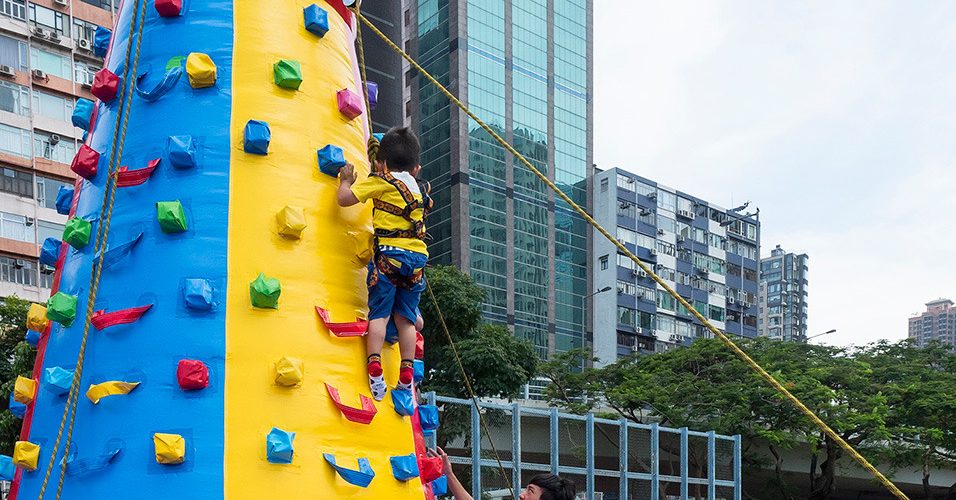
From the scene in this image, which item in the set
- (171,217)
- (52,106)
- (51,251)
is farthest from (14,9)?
(171,217)

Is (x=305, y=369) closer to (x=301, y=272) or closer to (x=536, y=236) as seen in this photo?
(x=301, y=272)

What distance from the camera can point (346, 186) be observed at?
17.5ft

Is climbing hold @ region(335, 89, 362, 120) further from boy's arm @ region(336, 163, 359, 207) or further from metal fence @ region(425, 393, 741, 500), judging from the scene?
metal fence @ region(425, 393, 741, 500)

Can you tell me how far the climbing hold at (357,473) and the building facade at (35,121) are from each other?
1401 inches

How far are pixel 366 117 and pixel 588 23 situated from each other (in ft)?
248

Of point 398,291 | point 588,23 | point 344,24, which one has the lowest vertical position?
point 398,291

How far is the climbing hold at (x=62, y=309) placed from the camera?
5.08 m

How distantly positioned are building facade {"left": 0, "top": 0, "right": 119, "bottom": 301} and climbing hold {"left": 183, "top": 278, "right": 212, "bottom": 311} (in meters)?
35.3

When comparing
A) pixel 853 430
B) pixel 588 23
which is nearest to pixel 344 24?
pixel 853 430

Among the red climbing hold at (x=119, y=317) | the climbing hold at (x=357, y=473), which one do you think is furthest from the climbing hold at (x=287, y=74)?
the climbing hold at (x=357, y=473)

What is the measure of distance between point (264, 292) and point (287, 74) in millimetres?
1297

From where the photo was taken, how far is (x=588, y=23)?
79062mm

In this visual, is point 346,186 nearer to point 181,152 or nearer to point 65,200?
point 181,152

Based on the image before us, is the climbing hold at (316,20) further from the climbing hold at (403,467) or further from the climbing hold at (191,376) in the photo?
the climbing hold at (403,467)
